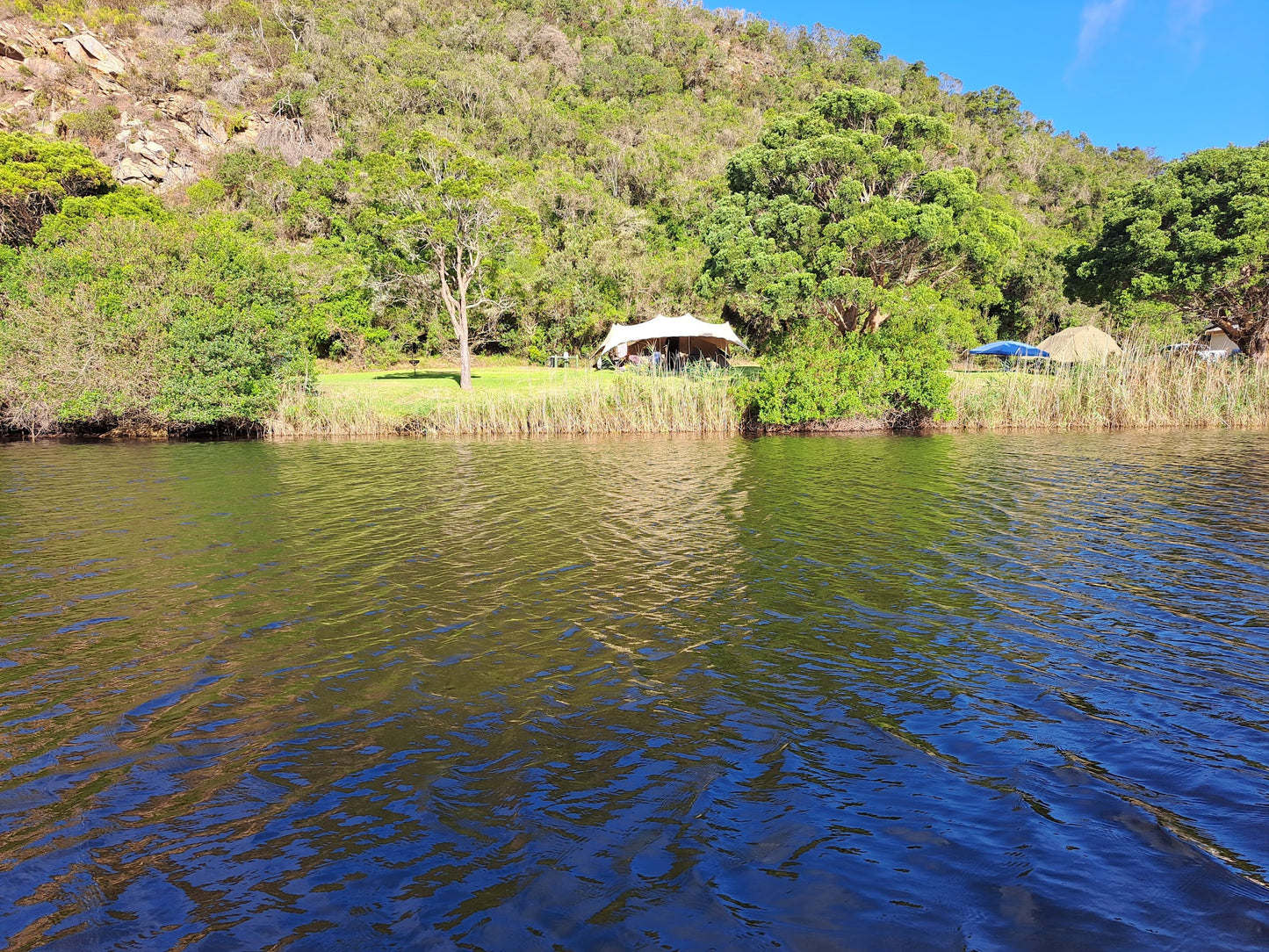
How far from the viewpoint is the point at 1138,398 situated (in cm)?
2655

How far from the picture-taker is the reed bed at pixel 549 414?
27094 mm

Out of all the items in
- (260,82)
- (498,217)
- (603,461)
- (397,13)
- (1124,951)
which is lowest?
(1124,951)

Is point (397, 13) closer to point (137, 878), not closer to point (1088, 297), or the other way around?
point (1088, 297)

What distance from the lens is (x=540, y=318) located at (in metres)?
46.8

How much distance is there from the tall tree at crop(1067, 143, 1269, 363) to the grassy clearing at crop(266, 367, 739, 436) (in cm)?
1881

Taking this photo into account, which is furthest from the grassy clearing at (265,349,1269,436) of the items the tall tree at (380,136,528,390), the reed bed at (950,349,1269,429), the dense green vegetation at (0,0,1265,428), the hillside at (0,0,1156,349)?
the hillside at (0,0,1156,349)

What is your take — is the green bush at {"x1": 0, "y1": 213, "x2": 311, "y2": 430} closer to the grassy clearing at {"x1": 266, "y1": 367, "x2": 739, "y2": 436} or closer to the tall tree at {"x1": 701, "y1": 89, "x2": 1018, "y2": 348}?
the grassy clearing at {"x1": 266, "y1": 367, "x2": 739, "y2": 436}

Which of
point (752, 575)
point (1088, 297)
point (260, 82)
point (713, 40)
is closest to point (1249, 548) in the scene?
point (752, 575)

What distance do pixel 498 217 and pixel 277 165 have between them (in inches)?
1361

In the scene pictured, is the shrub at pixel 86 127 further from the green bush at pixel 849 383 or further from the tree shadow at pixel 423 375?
the green bush at pixel 849 383

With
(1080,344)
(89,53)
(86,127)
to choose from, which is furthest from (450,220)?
(89,53)

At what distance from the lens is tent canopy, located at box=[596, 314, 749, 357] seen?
4022cm

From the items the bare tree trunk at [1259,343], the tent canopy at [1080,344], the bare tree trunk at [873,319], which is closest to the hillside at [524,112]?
the tent canopy at [1080,344]

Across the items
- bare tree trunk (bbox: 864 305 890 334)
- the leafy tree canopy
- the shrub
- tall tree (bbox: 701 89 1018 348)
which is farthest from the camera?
the shrub
